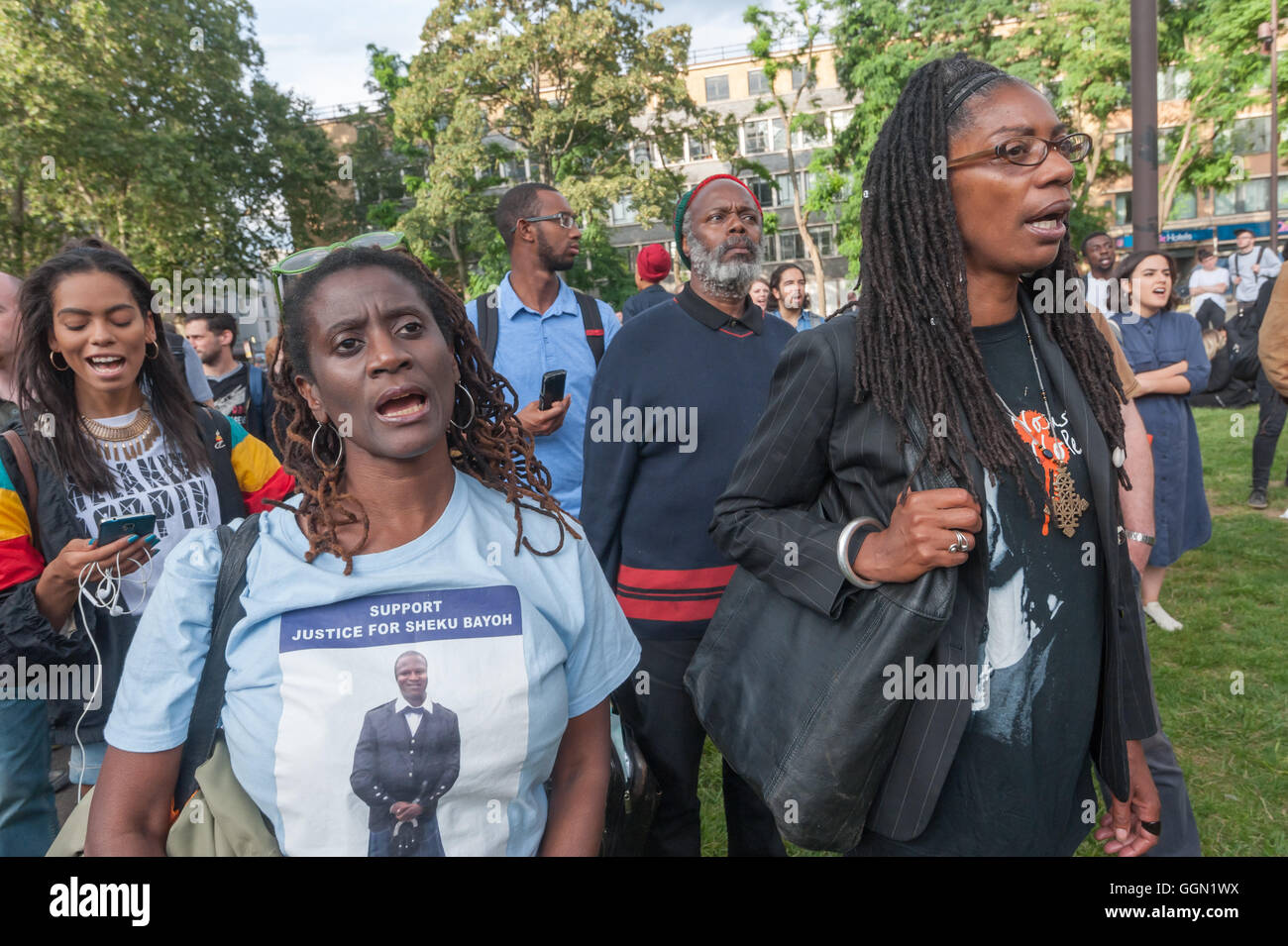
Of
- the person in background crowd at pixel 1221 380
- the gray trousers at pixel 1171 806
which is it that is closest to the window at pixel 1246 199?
the person in background crowd at pixel 1221 380

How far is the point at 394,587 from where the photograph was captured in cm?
161

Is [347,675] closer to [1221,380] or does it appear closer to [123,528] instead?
[123,528]

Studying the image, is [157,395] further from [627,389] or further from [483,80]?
[483,80]

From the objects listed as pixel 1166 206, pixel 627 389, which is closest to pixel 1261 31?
pixel 1166 206

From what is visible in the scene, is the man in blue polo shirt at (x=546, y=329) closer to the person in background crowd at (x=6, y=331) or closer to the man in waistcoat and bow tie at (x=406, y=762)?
the person in background crowd at (x=6, y=331)

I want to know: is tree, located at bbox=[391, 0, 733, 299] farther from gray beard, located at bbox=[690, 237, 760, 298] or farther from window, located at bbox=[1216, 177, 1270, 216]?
window, located at bbox=[1216, 177, 1270, 216]

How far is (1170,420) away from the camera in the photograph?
16.4 feet

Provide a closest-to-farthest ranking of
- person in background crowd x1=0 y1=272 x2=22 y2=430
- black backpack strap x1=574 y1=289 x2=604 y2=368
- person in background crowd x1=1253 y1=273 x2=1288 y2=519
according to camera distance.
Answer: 1. person in background crowd x1=1253 y1=273 x2=1288 y2=519
2. person in background crowd x1=0 y1=272 x2=22 y2=430
3. black backpack strap x1=574 y1=289 x2=604 y2=368

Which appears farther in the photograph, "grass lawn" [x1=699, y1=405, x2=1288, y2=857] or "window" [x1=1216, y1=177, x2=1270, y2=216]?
"window" [x1=1216, y1=177, x2=1270, y2=216]

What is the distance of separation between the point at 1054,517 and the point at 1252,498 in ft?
25.3

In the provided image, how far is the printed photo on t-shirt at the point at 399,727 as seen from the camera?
1.52 m

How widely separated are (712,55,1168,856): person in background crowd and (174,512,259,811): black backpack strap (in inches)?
40.2

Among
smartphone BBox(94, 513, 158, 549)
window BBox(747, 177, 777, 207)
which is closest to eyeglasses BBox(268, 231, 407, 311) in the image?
smartphone BBox(94, 513, 158, 549)

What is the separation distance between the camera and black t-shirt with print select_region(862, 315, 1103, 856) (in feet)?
5.71
